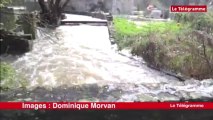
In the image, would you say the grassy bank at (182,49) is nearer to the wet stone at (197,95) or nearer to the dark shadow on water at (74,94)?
the wet stone at (197,95)

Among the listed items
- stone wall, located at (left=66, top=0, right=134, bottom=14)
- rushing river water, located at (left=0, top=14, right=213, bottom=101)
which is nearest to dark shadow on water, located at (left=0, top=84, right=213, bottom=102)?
rushing river water, located at (left=0, top=14, right=213, bottom=101)

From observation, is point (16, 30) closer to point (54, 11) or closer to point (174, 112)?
point (54, 11)

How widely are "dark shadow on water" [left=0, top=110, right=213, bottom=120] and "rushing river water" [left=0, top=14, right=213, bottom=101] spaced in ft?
0.43

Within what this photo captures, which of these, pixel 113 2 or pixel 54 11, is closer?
pixel 54 11

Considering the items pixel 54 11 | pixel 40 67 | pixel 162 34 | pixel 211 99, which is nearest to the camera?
pixel 211 99

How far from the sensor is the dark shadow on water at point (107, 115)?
2.59 m

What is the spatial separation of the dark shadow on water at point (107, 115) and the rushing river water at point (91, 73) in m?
0.13

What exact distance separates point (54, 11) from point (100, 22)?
1987 millimetres

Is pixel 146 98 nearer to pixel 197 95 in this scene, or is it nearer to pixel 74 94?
pixel 197 95

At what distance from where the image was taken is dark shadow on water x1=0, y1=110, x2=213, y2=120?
2592mm

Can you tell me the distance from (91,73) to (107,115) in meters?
4.14

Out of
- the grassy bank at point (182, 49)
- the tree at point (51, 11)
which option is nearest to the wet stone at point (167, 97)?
the grassy bank at point (182, 49)

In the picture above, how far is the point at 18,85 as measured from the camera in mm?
3143

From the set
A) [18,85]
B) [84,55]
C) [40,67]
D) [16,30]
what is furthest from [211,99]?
[16,30]
